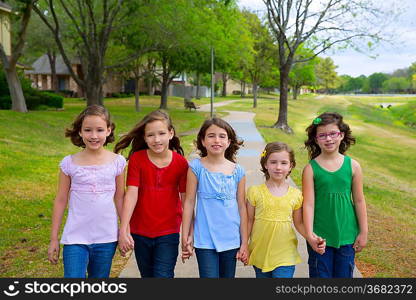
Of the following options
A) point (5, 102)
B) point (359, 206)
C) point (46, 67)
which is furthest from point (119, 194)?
point (46, 67)

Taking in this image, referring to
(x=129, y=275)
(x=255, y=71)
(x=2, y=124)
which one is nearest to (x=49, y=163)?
(x=2, y=124)

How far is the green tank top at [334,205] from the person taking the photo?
3318mm

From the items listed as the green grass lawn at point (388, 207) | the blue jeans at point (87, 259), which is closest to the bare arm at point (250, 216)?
the blue jeans at point (87, 259)

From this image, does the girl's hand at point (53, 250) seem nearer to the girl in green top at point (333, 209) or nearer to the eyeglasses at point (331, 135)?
the girl in green top at point (333, 209)

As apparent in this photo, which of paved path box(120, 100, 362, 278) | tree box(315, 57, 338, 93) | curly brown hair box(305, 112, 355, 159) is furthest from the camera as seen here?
tree box(315, 57, 338, 93)

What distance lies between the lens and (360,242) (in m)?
3.35

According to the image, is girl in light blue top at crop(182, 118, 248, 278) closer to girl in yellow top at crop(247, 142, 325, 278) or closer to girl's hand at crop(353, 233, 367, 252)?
girl in yellow top at crop(247, 142, 325, 278)

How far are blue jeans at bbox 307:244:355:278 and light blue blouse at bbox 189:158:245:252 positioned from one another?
637 millimetres

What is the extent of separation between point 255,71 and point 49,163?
34.0 metres

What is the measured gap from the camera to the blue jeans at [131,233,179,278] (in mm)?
3301

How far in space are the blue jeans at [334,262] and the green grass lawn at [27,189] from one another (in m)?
2.67

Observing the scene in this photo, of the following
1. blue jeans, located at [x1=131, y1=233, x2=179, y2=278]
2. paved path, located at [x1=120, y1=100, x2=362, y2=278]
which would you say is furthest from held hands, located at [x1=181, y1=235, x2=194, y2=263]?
paved path, located at [x1=120, y1=100, x2=362, y2=278]

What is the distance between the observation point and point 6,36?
2722 centimetres

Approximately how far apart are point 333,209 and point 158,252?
1309mm
